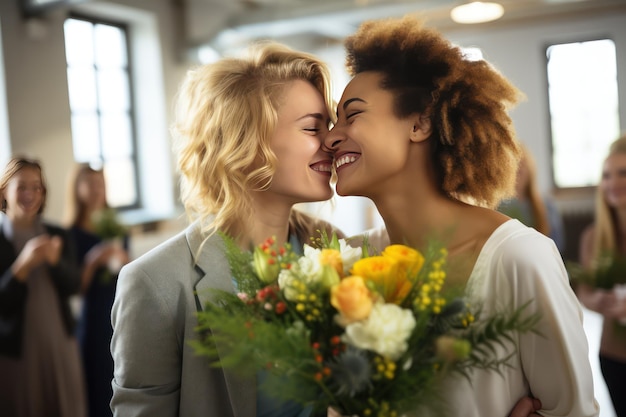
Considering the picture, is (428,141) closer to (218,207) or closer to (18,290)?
(218,207)

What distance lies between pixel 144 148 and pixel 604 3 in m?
6.39

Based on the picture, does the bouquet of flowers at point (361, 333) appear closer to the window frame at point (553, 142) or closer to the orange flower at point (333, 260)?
the orange flower at point (333, 260)

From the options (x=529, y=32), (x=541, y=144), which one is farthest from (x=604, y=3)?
(x=541, y=144)

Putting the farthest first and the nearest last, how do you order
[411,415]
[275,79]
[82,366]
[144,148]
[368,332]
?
[144,148]
[82,366]
[275,79]
[411,415]
[368,332]

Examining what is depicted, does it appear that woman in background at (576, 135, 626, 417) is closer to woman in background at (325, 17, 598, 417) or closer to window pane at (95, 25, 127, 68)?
woman in background at (325, 17, 598, 417)

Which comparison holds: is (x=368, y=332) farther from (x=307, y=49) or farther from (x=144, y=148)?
(x=307, y=49)

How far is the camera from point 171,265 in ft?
5.34

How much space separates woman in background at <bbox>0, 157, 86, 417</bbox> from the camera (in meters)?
1.32

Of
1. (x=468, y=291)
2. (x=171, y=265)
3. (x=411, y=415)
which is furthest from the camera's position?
(x=171, y=265)

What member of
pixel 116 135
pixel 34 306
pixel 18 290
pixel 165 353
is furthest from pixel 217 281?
pixel 116 135

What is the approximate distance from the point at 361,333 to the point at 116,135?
5710mm

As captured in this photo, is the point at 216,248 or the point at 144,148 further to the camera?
the point at 144,148

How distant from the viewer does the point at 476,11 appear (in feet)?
18.5

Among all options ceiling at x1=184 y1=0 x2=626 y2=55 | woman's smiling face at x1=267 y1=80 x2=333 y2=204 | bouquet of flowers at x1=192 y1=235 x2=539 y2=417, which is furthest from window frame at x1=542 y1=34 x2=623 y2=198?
bouquet of flowers at x1=192 y1=235 x2=539 y2=417
